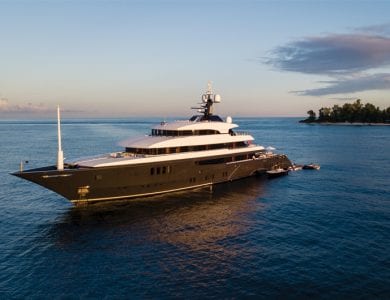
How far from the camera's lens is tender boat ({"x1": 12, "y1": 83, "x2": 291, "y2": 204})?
38.6 meters

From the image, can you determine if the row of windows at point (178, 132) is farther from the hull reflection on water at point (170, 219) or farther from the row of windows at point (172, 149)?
the hull reflection on water at point (170, 219)

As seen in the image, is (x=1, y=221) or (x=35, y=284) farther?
(x=1, y=221)

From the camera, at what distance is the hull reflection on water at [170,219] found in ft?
103

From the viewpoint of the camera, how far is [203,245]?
2980 cm

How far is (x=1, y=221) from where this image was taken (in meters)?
35.7

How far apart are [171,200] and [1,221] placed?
1763cm

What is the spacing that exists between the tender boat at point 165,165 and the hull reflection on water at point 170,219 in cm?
169

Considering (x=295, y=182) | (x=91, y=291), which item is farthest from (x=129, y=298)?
(x=295, y=182)

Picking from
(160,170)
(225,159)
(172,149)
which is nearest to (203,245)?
(160,170)

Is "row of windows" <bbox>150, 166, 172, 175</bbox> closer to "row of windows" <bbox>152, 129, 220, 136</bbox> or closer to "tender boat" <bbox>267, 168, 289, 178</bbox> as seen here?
"row of windows" <bbox>152, 129, 220, 136</bbox>

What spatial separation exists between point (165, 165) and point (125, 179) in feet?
17.5

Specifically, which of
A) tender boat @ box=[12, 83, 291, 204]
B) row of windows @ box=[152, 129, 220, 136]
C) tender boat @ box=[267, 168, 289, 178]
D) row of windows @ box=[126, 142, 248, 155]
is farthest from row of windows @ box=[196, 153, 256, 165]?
row of windows @ box=[152, 129, 220, 136]

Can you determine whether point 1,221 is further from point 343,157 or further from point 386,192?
point 343,157

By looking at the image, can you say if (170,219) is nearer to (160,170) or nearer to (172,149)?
(160,170)
